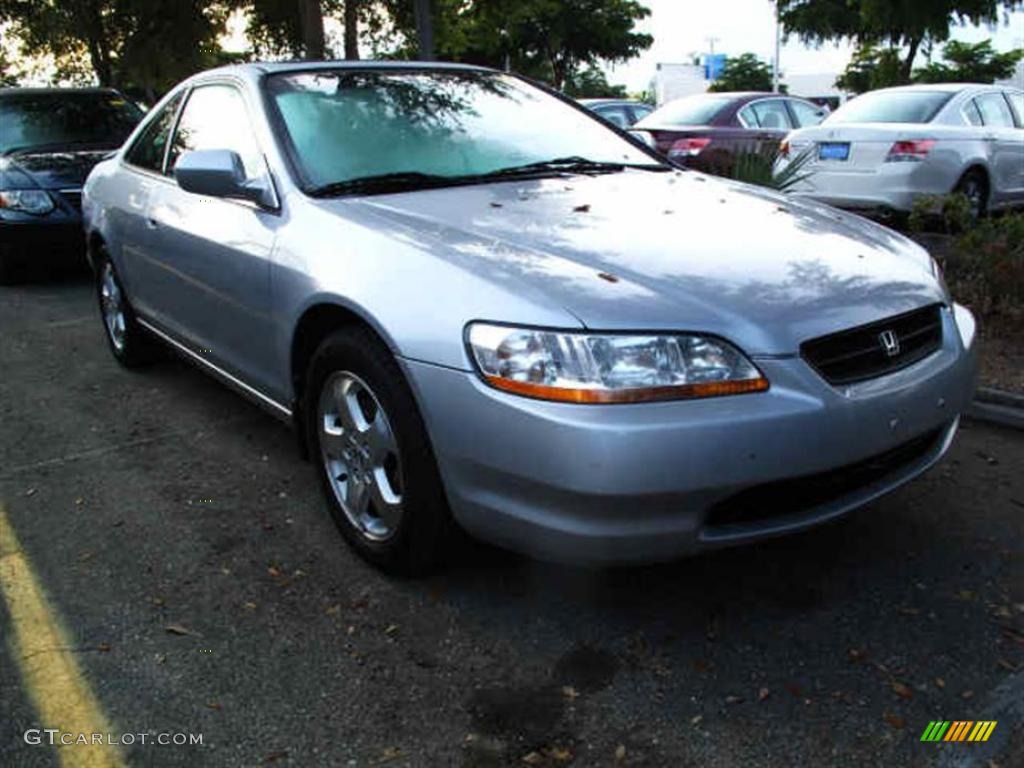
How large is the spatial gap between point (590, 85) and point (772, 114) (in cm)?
4497

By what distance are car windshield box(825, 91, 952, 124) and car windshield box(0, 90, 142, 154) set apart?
21.0ft

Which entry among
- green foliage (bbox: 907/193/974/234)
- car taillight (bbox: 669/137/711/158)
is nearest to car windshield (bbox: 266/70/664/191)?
green foliage (bbox: 907/193/974/234)

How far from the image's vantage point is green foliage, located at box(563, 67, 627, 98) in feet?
156

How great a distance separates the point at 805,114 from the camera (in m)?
12.4

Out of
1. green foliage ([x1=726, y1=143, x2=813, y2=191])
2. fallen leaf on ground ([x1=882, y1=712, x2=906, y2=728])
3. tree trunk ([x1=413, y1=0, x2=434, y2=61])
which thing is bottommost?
fallen leaf on ground ([x1=882, y1=712, x2=906, y2=728])

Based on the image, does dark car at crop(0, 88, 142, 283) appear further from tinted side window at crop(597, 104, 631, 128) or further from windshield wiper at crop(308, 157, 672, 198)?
tinted side window at crop(597, 104, 631, 128)

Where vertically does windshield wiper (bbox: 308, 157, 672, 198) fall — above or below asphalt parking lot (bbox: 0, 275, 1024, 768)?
above

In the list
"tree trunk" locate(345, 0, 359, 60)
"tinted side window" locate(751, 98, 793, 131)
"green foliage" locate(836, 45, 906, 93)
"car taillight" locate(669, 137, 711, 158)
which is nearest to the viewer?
"car taillight" locate(669, 137, 711, 158)

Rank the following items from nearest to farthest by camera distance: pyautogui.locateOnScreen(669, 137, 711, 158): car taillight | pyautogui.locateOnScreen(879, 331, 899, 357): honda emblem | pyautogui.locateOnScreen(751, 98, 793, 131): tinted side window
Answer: pyautogui.locateOnScreen(879, 331, 899, 357): honda emblem → pyautogui.locateOnScreen(669, 137, 711, 158): car taillight → pyautogui.locateOnScreen(751, 98, 793, 131): tinted side window

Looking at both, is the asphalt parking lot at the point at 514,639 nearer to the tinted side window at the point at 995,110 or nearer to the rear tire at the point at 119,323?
the rear tire at the point at 119,323

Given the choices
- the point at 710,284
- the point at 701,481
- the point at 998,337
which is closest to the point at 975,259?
the point at 998,337

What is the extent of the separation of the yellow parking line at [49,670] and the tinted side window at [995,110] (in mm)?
8805

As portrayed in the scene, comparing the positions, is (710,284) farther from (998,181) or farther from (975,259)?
(998,181)
